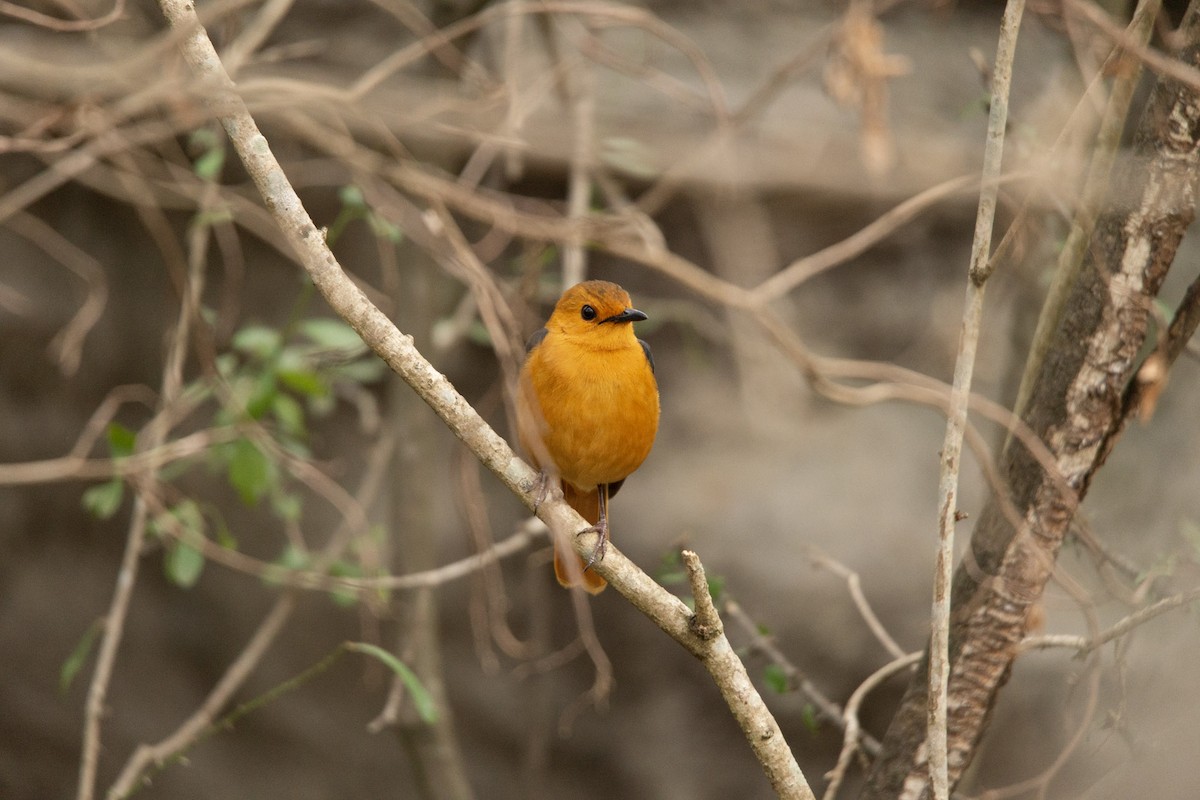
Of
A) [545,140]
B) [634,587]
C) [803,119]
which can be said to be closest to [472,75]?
[545,140]

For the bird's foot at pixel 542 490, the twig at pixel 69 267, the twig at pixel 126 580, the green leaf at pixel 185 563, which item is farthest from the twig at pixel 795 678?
the twig at pixel 69 267

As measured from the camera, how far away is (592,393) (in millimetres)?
3406

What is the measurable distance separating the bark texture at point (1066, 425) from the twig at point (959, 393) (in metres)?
0.32

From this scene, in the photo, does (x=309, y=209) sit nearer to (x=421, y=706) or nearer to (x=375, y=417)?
(x=375, y=417)

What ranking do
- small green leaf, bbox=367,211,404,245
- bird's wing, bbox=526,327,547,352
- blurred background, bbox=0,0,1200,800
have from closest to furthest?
small green leaf, bbox=367,211,404,245 < bird's wing, bbox=526,327,547,352 < blurred background, bbox=0,0,1200,800

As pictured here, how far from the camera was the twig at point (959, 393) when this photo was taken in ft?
7.32

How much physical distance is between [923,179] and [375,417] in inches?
104

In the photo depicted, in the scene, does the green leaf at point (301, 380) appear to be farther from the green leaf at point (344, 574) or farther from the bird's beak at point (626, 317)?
the bird's beak at point (626, 317)

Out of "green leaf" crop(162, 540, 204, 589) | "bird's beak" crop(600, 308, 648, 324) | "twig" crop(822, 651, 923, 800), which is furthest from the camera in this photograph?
Result: "green leaf" crop(162, 540, 204, 589)

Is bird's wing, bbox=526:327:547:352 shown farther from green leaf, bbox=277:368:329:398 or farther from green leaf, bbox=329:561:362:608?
green leaf, bbox=329:561:362:608

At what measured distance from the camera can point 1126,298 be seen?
2.51 m

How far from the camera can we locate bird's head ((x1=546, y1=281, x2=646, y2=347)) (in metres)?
3.56

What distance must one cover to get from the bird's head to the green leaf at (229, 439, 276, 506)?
3.52ft

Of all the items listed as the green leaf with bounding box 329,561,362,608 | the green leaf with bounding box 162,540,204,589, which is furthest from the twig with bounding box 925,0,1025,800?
the green leaf with bounding box 162,540,204,589
